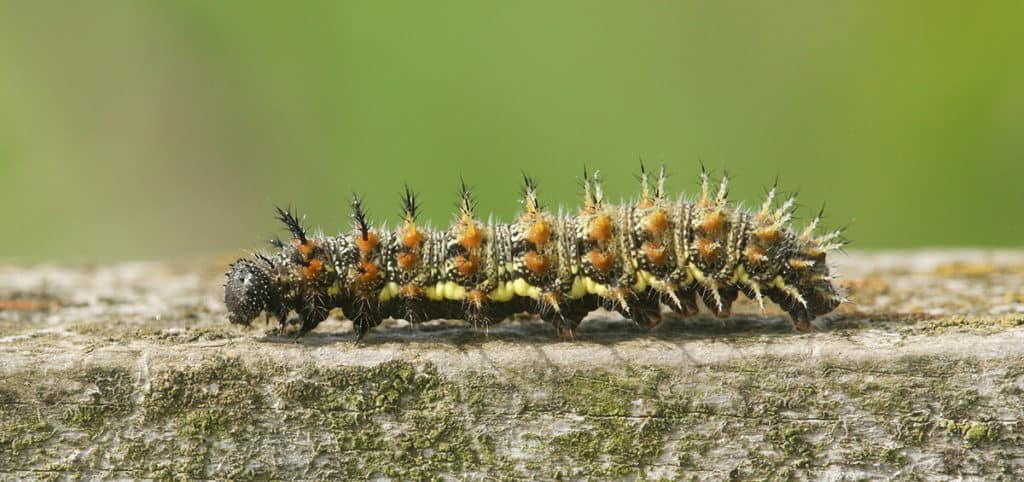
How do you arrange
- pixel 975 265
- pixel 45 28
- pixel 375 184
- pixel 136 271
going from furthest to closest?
pixel 45 28 < pixel 375 184 < pixel 136 271 < pixel 975 265

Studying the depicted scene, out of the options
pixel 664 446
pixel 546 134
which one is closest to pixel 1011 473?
pixel 664 446

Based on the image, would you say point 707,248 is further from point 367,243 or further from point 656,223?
point 367,243

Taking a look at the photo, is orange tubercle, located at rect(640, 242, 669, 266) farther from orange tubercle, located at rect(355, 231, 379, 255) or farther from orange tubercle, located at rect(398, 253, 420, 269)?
orange tubercle, located at rect(355, 231, 379, 255)

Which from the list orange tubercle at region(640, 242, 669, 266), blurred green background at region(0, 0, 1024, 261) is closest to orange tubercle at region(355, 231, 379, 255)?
orange tubercle at region(640, 242, 669, 266)

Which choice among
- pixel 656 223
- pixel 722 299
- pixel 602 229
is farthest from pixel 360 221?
pixel 722 299

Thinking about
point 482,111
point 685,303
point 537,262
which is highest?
point 482,111

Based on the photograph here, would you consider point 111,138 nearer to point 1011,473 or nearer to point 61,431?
point 61,431
